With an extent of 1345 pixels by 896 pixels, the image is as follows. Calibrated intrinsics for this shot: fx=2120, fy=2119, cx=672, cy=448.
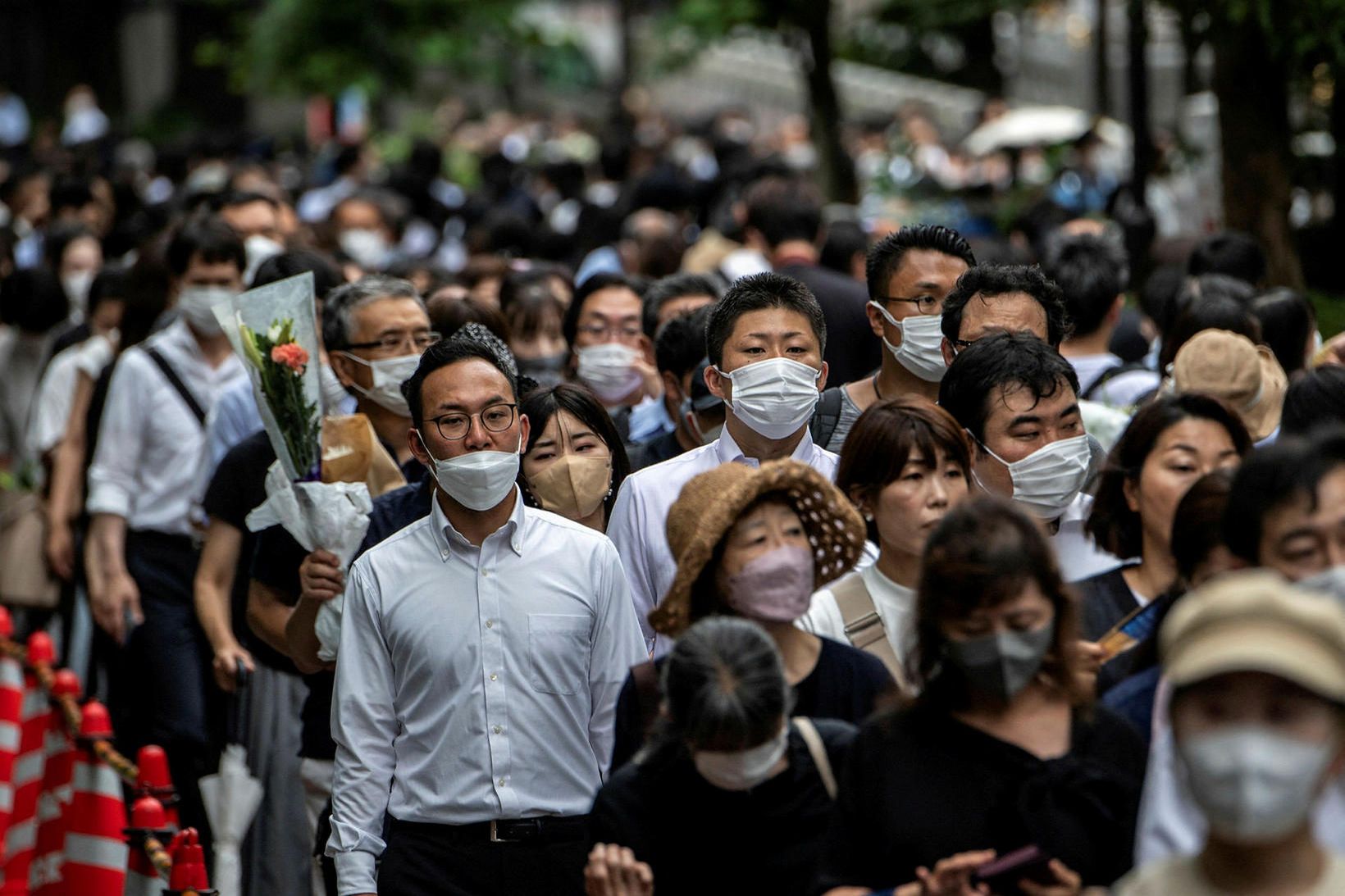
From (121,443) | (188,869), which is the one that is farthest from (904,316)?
(121,443)

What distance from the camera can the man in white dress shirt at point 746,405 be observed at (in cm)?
573

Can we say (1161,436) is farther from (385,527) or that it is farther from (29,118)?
(29,118)

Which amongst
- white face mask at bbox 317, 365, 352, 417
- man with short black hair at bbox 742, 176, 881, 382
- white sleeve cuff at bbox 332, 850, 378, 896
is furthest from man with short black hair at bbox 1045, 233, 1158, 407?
white sleeve cuff at bbox 332, 850, 378, 896

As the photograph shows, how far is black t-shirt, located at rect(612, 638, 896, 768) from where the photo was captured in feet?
14.4

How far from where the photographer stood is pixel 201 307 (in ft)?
27.7

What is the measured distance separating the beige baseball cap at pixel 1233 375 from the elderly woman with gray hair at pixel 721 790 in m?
2.81

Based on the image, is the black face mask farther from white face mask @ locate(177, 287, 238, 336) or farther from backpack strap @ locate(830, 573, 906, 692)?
white face mask @ locate(177, 287, 238, 336)

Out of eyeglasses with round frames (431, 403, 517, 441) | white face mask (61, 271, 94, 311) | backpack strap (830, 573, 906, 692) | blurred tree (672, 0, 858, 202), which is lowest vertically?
backpack strap (830, 573, 906, 692)

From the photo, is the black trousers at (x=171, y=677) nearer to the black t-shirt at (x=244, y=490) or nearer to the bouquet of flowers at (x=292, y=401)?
the black t-shirt at (x=244, y=490)

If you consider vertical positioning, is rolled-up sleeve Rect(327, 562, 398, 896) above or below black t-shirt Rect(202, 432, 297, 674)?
below

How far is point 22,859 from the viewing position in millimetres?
7496

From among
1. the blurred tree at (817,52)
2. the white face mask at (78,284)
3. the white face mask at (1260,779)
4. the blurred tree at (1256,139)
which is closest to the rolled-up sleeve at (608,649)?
the white face mask at (1260,779)

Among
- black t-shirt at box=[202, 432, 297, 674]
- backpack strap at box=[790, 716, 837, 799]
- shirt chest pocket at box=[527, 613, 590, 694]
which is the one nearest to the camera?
backpack strap at box=[790, 716, 837, 799]

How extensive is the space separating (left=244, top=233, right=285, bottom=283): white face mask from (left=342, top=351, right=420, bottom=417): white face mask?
2513 millimetres
